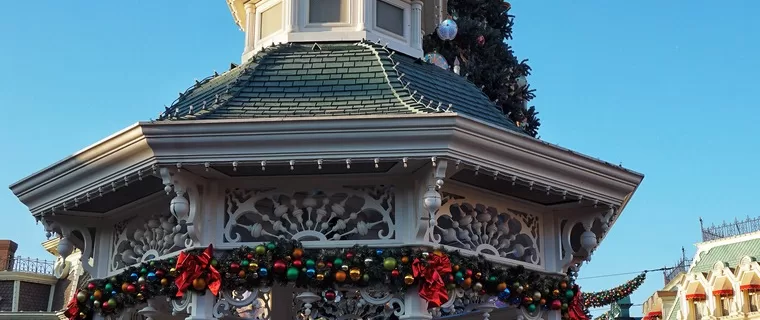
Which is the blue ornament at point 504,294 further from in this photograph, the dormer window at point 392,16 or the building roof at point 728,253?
the building roof at point 728,253

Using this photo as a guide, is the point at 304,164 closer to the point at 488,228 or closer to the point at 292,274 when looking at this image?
Result: the point at 292,274

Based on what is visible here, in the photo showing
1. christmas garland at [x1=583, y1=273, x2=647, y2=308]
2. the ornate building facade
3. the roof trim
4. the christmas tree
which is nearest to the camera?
the roof trim

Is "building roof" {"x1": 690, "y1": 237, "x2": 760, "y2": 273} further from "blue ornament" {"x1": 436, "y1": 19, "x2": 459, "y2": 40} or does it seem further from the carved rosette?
the carved rosette

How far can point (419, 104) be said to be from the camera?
10.1 metres

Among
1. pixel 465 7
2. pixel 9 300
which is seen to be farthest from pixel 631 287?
pixel 9 300

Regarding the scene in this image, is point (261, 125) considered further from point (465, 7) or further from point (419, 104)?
point (465, 7)

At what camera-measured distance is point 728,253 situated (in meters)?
49.6

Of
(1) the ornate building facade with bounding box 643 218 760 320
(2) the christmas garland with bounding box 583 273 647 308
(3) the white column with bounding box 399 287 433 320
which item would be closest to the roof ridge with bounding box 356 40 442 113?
(3) the white column with bounding box 399 287 433 320

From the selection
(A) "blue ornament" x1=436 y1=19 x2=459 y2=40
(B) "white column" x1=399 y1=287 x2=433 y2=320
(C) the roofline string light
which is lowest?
(B) "white column" x1=399 y1=287 x2=433 y2=320

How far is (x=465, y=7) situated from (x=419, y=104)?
39.2ft

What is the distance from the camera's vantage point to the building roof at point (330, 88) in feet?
33.4

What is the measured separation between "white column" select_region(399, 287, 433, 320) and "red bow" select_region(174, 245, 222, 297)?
1719 millimetres

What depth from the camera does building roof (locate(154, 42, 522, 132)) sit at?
10.2 m

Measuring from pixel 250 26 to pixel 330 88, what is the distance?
3008 mm
